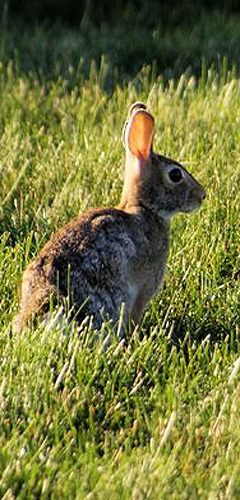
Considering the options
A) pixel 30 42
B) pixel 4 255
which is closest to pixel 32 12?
pixel 30 42

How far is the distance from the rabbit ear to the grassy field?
556 millimetres

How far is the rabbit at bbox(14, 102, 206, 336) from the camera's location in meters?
3.42

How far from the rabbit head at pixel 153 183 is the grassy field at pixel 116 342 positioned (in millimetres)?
262

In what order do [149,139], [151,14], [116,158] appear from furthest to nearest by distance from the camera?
[151,14]
[116,158]
[149,139]

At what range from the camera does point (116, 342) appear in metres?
3.38

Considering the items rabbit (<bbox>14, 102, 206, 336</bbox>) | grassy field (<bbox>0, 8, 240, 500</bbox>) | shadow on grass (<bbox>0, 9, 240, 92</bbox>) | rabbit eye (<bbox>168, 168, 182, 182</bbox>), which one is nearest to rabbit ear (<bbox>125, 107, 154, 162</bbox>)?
rabbit (<bbox>14, 102, 206, 336</bbox>)

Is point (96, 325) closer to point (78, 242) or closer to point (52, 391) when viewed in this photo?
point (78, 242)

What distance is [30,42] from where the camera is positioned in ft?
25.7

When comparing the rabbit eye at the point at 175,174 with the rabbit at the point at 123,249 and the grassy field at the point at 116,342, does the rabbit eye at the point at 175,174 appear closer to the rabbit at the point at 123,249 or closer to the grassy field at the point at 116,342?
the rabbit at the point at 123,249

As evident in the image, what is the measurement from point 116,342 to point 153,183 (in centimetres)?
101

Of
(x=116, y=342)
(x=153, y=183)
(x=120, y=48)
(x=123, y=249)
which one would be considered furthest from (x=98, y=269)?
(x=120, y=48)

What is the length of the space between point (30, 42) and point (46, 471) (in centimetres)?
580

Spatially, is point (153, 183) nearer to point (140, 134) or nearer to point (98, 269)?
point (140, 134)

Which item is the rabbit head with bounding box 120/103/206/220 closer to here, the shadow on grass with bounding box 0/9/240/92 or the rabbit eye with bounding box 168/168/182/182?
the rabbit eye with bounding box 168/168/182/182
